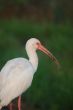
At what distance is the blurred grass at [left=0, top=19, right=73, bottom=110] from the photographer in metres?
21.7

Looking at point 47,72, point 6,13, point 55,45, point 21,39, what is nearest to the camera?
point 47,72

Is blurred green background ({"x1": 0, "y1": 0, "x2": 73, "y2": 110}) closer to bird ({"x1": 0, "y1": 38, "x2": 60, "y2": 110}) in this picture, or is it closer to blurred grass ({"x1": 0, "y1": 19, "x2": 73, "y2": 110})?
blurred grass ({"x1": 0, "y1": 19, "x2": 73, "y2": 110})

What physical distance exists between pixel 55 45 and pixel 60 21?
7.43m

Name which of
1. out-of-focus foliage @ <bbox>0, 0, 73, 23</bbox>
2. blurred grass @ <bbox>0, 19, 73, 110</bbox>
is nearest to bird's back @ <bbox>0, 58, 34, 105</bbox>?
blurred grass @ <bbox>0, 19, 73, 110</bbox>

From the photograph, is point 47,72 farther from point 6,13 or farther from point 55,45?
point 6,13

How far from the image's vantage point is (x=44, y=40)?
98.5ft

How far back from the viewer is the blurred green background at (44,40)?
21.8 metres

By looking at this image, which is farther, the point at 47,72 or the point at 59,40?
the point at 59,40

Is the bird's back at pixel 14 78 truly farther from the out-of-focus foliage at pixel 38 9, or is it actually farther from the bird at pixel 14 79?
the out-of-focus foliage at pixel 38 9

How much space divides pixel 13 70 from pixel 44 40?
12.0 m

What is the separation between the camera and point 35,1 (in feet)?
129

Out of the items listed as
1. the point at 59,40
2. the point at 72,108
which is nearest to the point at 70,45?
the point at 59,40

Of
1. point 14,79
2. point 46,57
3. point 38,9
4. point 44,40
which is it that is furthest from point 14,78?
point 38,9

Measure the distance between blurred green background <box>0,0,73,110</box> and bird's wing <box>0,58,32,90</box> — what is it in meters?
3.24
